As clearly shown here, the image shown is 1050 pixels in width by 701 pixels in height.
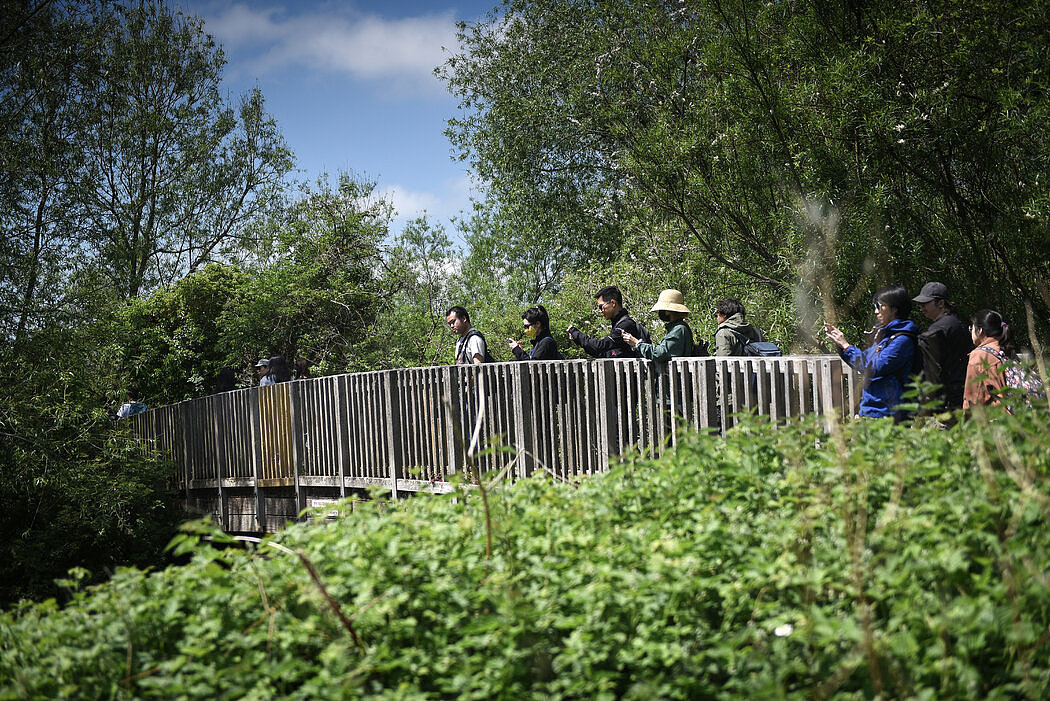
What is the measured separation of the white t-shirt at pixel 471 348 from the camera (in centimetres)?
879

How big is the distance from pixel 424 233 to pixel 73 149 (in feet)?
23.9

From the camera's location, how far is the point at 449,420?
353 inches

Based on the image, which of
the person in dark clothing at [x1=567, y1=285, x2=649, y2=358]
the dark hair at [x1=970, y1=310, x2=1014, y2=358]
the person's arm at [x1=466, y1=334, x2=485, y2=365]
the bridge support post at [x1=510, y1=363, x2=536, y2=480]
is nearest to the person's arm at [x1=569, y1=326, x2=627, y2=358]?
the person in dark clothing at [x1=567, y1=285, x2=649, y2=358]

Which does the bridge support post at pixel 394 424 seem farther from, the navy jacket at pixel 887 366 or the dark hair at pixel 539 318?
the navy jacket at pixel 887 366

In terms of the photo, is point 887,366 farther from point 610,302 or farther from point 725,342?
point 610,302

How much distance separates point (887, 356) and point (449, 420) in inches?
185

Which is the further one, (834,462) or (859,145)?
(859,145)

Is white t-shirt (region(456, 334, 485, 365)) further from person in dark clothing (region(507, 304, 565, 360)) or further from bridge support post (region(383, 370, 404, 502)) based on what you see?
bridge support post (region(383, 370, 404, 502))

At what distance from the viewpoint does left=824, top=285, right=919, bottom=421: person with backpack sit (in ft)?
17.6

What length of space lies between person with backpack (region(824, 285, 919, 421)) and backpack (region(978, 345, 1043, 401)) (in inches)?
18.0

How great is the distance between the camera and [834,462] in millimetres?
3139

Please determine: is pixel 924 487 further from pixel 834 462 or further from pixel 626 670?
pixel 626 670

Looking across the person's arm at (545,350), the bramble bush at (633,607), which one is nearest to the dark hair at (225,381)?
the person's arm at (545,350)

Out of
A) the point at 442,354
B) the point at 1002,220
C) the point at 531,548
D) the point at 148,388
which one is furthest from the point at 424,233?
the point at 531,548
